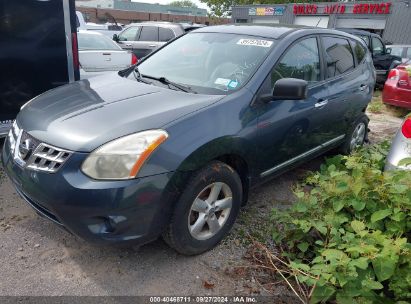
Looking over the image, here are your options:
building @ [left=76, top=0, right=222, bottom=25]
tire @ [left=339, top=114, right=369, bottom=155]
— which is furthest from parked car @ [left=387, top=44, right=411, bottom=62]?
building @ [left=76, top=0, right=222, bottom=25]

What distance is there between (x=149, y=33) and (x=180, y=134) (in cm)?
938

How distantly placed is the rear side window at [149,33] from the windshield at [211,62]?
754 cm

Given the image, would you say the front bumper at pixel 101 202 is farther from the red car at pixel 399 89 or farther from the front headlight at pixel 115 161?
the red car at pixel 399 89

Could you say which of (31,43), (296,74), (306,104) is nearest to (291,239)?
(306,104)

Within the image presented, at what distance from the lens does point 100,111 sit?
8.49 ft

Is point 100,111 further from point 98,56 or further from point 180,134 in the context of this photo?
point 98,56

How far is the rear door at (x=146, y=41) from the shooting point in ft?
34.2

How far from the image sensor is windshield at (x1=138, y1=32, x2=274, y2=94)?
3059 mm

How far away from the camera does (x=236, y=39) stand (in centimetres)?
342

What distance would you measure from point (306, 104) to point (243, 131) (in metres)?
0.97

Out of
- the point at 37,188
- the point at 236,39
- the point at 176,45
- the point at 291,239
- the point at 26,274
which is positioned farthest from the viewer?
the point at 176,45

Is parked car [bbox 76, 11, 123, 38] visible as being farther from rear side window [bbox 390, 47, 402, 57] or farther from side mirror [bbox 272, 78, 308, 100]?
side mirror [bbox 272, 78, 308, 100]

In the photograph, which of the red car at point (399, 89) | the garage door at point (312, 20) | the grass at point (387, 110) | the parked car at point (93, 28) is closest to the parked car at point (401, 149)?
the red car at point (399, 89)

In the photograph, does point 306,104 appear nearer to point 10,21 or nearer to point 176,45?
point 176,45
